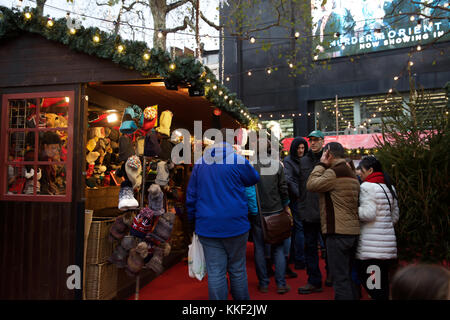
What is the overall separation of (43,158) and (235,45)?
53.0ft

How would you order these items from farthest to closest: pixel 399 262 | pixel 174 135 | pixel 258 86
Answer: pixel 258 86 < pixel 174 135 < pixel 399 262

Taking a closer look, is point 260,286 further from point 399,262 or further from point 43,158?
point 43,158

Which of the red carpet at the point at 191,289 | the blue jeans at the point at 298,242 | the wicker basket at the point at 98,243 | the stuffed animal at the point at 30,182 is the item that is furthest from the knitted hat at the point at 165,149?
the blue jeans at the point at 298,242

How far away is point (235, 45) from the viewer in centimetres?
1858

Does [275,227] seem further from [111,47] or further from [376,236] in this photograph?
[111,47]

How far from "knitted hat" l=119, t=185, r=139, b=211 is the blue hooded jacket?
0.82 metres

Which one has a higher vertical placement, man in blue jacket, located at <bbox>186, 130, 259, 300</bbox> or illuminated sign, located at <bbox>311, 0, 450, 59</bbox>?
illuminated sign, located at <bbox>311, 0, 450, 59</bbox>

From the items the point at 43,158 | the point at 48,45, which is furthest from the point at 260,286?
the point at 48,45

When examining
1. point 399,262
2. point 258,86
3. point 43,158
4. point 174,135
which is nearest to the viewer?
point 399,262

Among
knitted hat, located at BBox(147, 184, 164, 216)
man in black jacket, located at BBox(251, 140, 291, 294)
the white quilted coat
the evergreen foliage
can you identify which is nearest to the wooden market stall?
knitted hat, located at BBox(147, 184, 164, 216)

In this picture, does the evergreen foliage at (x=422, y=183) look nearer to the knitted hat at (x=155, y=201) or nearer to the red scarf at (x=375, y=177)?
the red scarf at (x=375, y=177)

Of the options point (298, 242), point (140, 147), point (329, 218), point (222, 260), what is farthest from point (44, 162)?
point (298, 242)

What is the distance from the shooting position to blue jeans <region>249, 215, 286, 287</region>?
438cm

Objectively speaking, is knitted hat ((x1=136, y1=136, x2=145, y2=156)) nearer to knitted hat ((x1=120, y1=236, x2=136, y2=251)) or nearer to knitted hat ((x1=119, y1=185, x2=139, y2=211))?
knitted hat ((x1=119, y1=185, x2=139, y2=211))
